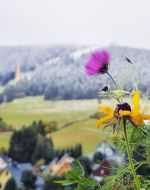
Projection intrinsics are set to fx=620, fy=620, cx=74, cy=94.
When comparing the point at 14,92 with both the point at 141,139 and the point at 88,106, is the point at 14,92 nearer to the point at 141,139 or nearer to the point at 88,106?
the point at 88,106

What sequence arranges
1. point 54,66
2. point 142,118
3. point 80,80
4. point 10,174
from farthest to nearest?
1. point 54,66
2. point 10,174
3. point 80,80
4. point 142,118

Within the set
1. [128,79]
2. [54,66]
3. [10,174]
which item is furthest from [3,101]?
[128,79]

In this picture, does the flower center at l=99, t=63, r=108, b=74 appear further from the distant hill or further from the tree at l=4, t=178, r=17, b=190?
the tree at l=4, t=178, r=17, b=190

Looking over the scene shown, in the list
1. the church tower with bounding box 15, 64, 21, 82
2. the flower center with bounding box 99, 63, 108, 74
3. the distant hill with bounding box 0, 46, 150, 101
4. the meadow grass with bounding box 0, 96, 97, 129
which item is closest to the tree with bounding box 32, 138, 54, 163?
the meadow grass with bounding box 0, 96, 97, 129

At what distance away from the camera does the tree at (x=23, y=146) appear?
37.3ft

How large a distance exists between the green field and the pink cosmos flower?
11.2 metres

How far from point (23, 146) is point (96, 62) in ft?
36.5

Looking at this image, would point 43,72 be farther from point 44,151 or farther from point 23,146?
point 23,146

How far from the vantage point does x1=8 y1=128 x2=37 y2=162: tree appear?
37.3ft

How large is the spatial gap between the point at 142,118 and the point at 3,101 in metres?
12.6

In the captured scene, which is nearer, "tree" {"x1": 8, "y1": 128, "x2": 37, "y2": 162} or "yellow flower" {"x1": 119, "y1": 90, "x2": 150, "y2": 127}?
"yellow flower" {"x1": 119, "y1": 90, "x2": 150, "y2": 127}

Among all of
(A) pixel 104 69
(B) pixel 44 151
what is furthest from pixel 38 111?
(A) pixel 104 69

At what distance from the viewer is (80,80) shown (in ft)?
31.1

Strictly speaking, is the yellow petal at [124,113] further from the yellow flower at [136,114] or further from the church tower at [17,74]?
the church tower at [17,74]
